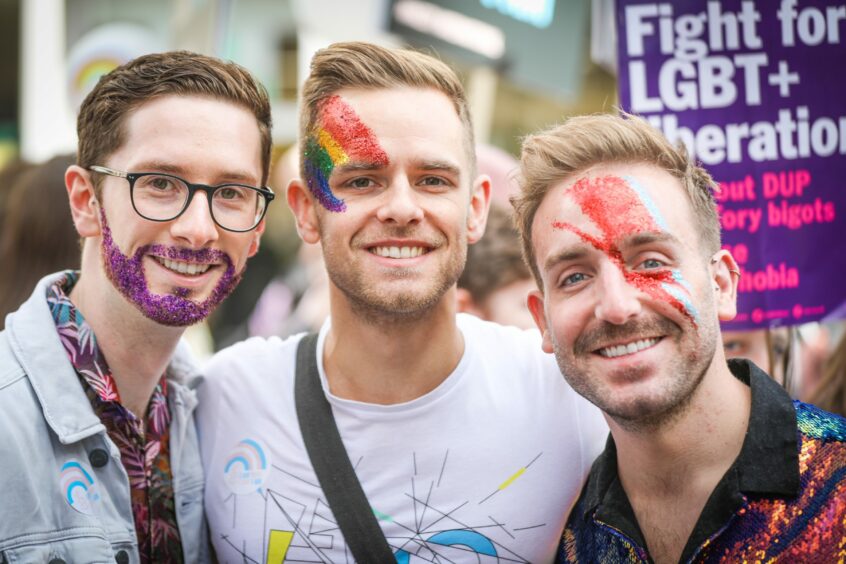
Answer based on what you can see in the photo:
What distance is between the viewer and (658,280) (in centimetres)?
241

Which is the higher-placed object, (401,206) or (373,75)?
(373,75)

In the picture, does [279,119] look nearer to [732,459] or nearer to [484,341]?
[484,341]

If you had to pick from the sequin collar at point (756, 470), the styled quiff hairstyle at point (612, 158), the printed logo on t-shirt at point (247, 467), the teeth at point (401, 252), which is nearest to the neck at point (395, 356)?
the teeth at point (401, 252)

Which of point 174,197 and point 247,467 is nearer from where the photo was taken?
point 174,197

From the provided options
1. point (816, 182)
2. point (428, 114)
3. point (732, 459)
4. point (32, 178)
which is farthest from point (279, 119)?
point (732, 459)

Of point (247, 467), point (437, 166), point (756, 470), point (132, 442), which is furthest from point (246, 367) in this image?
point (756, 470)

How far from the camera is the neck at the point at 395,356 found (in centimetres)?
294

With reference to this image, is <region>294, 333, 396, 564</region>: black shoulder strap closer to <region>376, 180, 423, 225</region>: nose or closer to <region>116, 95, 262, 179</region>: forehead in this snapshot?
<region>376, 180, 423, 225</region>: nose

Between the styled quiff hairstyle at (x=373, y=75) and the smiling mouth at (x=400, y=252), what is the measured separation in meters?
0.42

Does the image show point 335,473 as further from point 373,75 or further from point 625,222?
point 373,75

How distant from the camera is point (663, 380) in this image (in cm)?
236

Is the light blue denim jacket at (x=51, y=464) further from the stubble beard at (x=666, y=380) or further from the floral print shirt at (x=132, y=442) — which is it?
the stubble beard at (x=666, y=380)

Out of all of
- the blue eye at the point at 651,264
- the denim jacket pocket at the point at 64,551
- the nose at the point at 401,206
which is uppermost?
the nose at the point at 401,206

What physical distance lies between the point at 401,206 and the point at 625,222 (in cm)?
72
